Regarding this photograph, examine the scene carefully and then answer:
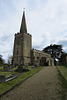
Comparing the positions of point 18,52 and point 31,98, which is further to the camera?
point 18,52

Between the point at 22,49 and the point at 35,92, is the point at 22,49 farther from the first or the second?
the point at 35,92

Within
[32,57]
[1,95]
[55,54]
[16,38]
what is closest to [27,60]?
[32,57]

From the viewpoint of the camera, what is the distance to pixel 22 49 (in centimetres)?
3803

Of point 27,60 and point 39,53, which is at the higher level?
point 39,53

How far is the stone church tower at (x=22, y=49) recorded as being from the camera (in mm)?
37469

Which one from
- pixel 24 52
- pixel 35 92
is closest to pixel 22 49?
pixel 24 52

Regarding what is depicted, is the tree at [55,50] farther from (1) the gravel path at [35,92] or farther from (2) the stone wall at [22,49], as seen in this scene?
(1) the gravel path at [35,92]

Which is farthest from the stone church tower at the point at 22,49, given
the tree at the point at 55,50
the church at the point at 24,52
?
the tree at the point at 55,50

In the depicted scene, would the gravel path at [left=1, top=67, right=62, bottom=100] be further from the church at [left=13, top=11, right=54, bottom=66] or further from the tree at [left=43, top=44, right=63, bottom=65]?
the tree at [left=43, top=44, right=63, bottom=65]

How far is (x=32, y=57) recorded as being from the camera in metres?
40.9

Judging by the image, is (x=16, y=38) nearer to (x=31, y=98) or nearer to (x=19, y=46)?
(x=19, y=46)

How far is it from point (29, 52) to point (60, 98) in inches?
1473

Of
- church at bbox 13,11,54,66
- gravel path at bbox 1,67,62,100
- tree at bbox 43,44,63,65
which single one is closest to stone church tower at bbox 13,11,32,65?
church at bbox 13,11,54,66

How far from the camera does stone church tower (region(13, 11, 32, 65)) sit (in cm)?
3747
